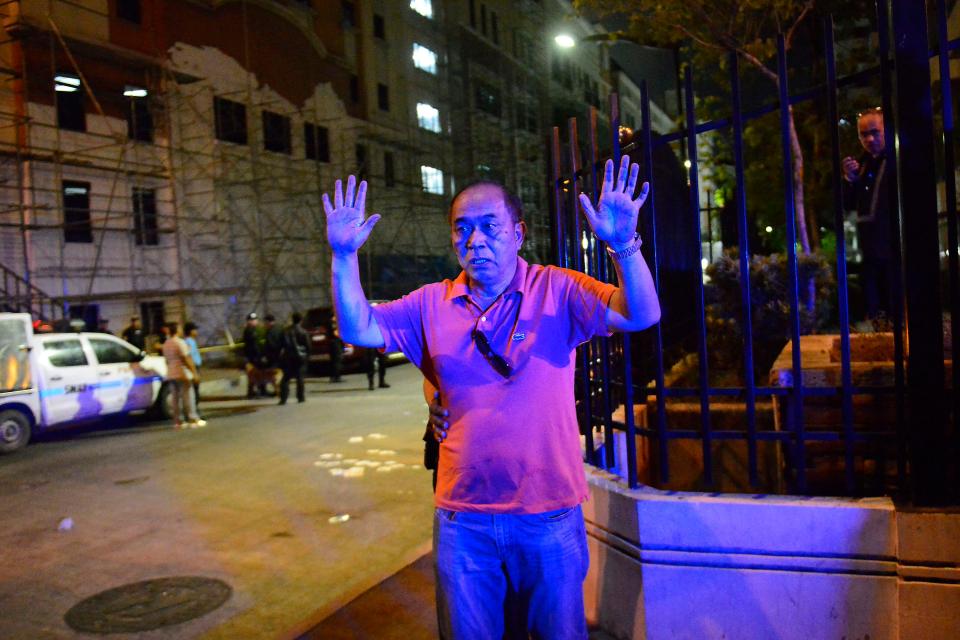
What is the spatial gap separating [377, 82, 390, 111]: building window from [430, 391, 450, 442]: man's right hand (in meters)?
34.0

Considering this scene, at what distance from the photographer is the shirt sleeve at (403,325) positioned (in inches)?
107

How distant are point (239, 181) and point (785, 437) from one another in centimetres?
2464

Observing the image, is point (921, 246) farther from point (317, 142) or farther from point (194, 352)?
point (317, 142)

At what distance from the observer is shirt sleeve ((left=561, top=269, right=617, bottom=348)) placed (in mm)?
2531

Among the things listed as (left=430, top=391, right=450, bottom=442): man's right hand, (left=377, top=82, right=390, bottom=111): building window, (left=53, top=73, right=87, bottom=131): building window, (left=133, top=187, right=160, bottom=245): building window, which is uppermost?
(left=377, top=82, right=390, bottom=111): building window

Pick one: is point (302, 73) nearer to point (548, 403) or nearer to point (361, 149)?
point (361, 149)

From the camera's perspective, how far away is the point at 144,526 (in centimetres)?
683

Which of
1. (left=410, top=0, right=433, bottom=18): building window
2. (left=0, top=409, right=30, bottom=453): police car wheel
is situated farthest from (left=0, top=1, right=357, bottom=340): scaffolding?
(left=410, top=0, right=433, bottom=18): building window

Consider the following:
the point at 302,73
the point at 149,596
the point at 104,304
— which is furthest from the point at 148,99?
the point at 149,596

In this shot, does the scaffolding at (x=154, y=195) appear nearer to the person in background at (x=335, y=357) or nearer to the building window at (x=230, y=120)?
the building window at (x=230, y=120)

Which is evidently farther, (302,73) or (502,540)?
(302,73)

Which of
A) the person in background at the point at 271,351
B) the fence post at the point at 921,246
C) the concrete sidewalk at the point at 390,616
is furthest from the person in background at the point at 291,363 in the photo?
the fence post at the point at 921,246

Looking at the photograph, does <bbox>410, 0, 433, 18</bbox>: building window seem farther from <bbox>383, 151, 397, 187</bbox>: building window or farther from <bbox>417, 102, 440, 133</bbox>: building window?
<bbox>383, 151, 397, 187</bbox>: building window

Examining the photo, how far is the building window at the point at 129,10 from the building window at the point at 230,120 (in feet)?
11.4
